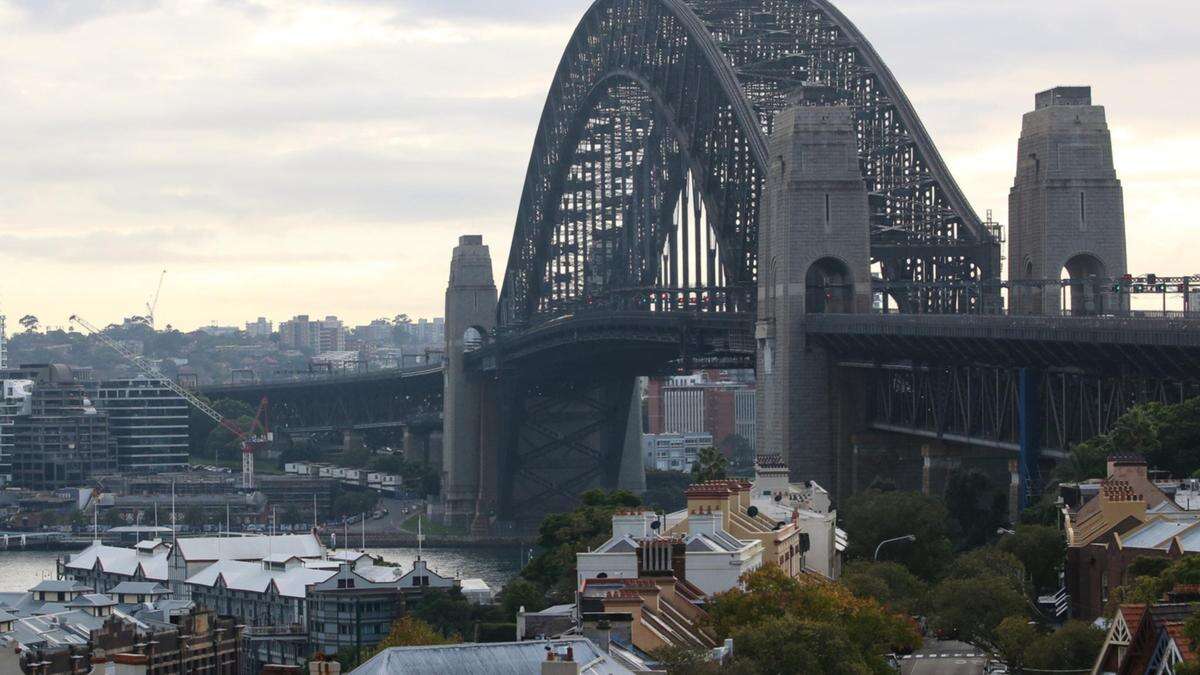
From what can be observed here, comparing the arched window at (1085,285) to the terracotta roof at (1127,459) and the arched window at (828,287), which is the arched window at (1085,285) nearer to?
the arched window at (828,287)

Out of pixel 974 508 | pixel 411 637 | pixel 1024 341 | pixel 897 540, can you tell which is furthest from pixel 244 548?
pixel 411 637

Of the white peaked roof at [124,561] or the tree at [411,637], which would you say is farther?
the white peaked roof at [124,561]

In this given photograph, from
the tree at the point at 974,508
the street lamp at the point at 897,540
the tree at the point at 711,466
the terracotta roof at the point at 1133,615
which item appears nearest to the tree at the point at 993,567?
the street lamp at the point at 897,540

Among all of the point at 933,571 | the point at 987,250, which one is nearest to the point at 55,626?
the point at 933,571

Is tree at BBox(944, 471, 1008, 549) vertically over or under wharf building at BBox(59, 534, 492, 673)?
over

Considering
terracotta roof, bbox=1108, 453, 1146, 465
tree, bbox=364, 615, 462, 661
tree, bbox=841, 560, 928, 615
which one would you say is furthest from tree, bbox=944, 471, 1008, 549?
tree, bbox=364, 615, 462, 661

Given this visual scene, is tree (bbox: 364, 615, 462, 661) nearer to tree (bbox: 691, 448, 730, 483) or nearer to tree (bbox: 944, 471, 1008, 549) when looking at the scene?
tree (bbox: 944, 471, 1008, 549)
